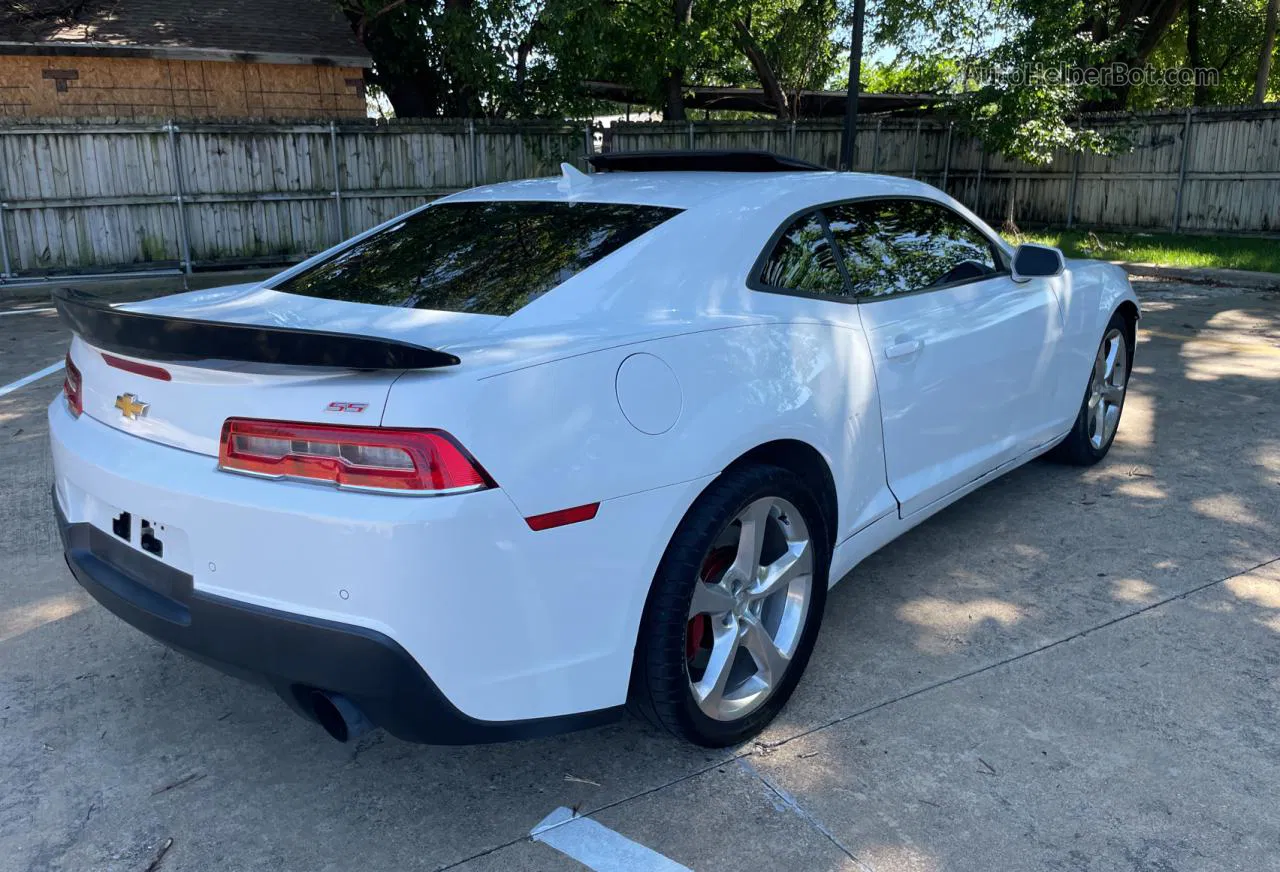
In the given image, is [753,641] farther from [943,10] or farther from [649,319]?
[943,10]

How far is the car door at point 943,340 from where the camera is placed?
3.54 metres

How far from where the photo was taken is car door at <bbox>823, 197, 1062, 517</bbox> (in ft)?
11.6

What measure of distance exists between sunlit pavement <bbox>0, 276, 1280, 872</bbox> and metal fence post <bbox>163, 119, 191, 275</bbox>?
10.6 metres

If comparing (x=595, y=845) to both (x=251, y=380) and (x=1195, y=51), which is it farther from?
(x=1195, y=51)

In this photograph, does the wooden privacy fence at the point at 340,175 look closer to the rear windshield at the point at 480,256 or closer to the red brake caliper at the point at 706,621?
the rear windshield at the point at 480,256

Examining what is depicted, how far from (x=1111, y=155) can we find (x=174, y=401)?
17.6 meters

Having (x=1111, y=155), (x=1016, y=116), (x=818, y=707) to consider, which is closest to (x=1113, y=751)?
(x=818, y=707)

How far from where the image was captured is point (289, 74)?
650 inches

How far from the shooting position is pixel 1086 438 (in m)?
5.21

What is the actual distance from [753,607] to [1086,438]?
299 cm

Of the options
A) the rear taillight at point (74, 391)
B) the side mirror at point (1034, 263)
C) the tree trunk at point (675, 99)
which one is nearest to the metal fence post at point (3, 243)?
the tree trunk at point (675, 99)

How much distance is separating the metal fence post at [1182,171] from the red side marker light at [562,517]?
16.8 metres

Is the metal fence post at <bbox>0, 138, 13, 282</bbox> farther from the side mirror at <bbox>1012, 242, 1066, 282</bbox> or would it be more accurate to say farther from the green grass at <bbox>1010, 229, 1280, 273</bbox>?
the green grass at <bbox>1010, 229, 1280, 273</bbox>

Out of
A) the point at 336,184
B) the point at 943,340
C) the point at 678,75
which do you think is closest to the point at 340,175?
the point at 336,184
